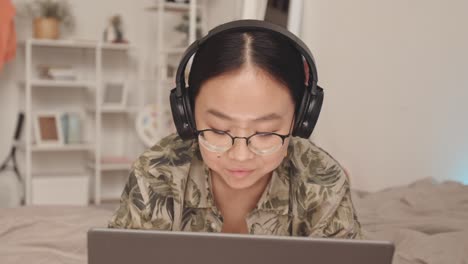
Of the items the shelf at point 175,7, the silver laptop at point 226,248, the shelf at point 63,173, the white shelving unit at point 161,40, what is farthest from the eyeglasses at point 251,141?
the shelf at point 63,173

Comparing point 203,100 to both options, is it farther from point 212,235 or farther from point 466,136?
point 466,136

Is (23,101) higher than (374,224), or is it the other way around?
(374,224)

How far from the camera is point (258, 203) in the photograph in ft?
3.65

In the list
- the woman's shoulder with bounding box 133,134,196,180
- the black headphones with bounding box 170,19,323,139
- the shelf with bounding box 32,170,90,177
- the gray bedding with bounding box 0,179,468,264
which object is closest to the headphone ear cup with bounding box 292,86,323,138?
the black headphones with bounding box 170,19,323,139

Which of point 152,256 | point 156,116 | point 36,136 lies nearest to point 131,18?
point 156,116

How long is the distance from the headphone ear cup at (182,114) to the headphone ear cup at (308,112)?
19 cm

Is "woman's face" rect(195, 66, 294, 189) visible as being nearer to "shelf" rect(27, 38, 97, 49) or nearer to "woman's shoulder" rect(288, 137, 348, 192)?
"woman's shoulder" rect(288, 137, 348, 192)

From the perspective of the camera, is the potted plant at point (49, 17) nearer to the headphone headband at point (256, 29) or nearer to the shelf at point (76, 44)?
the shelf at point (76, 44)

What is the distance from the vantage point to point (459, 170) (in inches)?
78.2

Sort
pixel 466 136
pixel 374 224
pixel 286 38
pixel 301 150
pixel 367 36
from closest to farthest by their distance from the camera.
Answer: pixel 286 38 < pixel 301 150 < pixel 374 224 < pixel 466 136 < pixel 367 36

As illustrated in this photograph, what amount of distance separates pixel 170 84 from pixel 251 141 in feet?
9.59

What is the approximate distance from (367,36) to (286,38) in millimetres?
1656

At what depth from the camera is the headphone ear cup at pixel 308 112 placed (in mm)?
941

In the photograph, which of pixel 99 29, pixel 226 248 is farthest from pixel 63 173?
pixel 226 248
